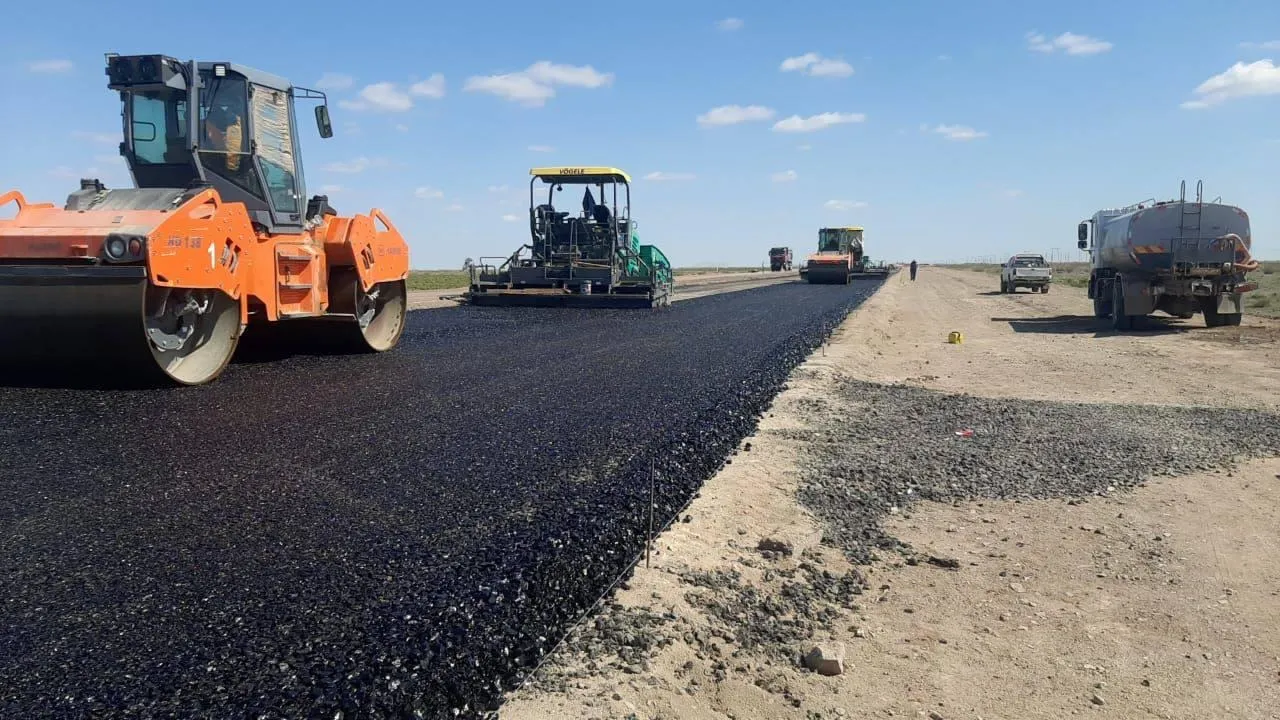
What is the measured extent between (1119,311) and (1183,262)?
1502 mm

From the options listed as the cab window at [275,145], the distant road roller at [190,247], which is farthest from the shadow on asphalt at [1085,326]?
the cab window at [275,145]

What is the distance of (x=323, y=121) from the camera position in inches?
398

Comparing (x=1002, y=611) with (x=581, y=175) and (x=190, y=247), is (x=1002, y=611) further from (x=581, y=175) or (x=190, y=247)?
(x=581, y=175)

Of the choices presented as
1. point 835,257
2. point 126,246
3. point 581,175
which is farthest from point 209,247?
point 835,257

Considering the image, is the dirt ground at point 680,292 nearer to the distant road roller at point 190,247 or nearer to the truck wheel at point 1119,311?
the distant road roller at point 190,247

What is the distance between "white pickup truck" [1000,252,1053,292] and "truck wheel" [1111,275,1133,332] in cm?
1948

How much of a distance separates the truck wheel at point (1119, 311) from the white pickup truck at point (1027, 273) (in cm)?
1948

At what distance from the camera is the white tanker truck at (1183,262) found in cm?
1611

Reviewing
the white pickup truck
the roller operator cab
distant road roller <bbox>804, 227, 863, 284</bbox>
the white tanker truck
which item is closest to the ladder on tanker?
the white tanker truck

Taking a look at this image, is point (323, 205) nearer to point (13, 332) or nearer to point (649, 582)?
point (13, 332)

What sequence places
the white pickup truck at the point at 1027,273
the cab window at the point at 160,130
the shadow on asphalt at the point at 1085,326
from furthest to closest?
the white pickup truck at the point at 1027,273 → the shadow on asphalt at the point at 1085,326 → the cab window at the point at 160,130

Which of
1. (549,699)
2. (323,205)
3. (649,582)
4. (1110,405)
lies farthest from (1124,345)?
(549,699)

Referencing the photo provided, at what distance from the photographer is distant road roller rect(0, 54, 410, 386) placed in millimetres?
Answer: 6938

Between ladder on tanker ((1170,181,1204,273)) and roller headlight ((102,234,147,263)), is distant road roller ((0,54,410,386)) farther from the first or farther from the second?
ladder on tanker ((1170,181,1204,273))
